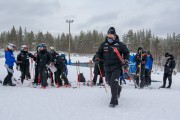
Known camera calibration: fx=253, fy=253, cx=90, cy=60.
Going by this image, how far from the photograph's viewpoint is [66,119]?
5238 mm

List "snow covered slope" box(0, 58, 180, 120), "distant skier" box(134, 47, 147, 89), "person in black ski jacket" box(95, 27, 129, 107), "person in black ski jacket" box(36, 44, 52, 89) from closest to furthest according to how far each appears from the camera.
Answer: "snow covered slope" box(0, 58, 180, 120) → "person in black ski jacket" box(95, 27, 129, 107) → "person in black ski jacket" box(36, 44, 52, 89) → "distant skier" box(134, 47, 147, 89)

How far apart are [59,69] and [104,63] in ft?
19.0

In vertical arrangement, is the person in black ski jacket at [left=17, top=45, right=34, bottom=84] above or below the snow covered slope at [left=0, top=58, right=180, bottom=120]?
above

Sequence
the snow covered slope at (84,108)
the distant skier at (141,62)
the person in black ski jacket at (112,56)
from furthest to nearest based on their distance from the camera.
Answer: the distant skier at (141,62)
the person in black ski jacket at (112,56)
the snow covered slope at (84,108)

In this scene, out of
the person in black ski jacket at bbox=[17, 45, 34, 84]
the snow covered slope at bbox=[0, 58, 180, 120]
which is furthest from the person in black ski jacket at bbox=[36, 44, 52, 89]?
the snow covered slope at bbox=[0, 58, 180, 120]

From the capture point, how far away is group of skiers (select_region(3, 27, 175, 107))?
6.64 m

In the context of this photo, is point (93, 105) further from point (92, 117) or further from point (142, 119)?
point (142, 119)

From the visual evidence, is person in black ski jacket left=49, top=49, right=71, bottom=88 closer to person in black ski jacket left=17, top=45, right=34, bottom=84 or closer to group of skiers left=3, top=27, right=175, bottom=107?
group of skiers left=3, top=27, right=175, bottom=107

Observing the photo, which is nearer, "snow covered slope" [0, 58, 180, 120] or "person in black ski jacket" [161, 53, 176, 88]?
"snow covered slope" [0, 58, 180, 120]

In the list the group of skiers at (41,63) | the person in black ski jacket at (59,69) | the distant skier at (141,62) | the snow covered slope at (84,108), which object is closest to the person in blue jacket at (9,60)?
the group of skiers at (41,63)

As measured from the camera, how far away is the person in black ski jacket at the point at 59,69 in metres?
12.0

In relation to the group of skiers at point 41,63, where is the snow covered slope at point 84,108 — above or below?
below

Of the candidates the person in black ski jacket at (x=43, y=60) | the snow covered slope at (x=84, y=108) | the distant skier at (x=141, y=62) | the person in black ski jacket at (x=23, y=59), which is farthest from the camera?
the distant skier at (x=141, y=62)

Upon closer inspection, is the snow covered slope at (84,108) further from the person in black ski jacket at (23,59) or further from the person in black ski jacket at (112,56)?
the person in black ski jacket at (23,59)
